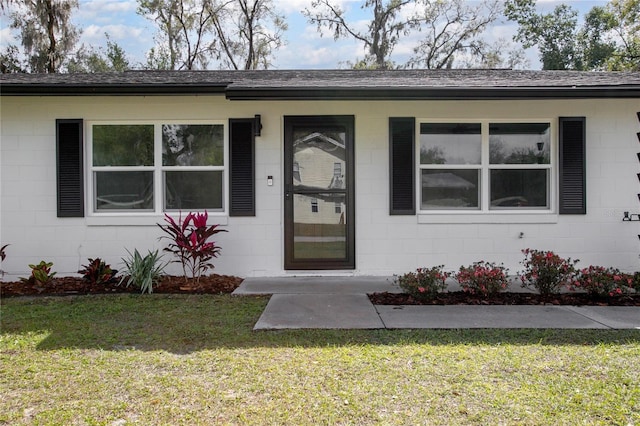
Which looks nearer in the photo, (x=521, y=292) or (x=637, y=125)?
(x=521, y=292)

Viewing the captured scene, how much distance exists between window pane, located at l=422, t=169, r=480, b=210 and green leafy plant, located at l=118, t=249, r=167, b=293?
13.0ft

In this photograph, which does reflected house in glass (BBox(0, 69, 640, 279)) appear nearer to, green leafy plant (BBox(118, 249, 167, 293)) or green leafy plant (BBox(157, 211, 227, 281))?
green leafy plant (BBox(157, 211, 227, 281))

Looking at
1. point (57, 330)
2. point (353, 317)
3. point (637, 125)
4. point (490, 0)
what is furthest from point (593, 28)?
point (57, 330)

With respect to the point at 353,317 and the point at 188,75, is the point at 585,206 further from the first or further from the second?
the point at 188,75

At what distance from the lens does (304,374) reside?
9.91 ft

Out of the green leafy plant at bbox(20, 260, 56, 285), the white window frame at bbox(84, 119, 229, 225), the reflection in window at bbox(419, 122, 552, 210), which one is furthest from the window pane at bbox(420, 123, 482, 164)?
the green leafy plant at bbox(20, 260, 56, 285)

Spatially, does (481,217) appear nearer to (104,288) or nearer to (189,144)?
(189,144)

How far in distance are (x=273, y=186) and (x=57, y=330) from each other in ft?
10.9

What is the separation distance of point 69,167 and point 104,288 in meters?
1.93

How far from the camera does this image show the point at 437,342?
368cm

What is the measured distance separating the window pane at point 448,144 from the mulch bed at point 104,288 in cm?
342

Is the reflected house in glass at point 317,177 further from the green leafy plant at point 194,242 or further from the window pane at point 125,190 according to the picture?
the window pane at point 125,190

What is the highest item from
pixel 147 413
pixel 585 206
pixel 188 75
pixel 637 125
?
pixel 188 75

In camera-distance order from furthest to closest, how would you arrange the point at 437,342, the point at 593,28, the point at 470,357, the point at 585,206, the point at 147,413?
the point at 593,28
the point at 585,206
the point at 437,342
the point at 470,357
the point at 147,413
